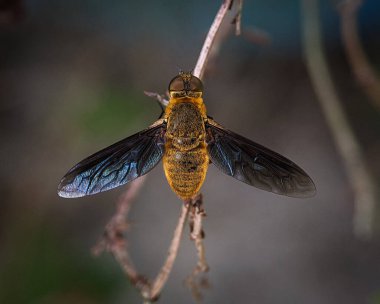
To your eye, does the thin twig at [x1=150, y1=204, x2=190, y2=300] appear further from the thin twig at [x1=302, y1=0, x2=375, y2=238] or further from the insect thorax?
the thin twig at [x1=302, y1=0, x2=375, y2=238]

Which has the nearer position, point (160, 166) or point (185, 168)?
point (185, 168)

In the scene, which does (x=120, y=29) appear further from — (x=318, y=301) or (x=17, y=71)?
(x=318, y=301)

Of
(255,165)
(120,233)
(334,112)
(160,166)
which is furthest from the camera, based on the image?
(160,166)

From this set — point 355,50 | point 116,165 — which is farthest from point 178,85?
point 355,50

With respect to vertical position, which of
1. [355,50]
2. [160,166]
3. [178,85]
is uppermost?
[355,50]

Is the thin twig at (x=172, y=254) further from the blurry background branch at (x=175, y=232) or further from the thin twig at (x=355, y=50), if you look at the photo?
the thin twig at (x=355, y=50)

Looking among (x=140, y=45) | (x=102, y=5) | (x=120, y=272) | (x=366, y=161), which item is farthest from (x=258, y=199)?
(x=102, y=5)

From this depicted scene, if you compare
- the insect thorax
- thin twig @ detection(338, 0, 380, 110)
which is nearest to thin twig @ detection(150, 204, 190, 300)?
the insect thorax

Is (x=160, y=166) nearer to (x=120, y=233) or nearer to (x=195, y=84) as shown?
(x=120, y=233)
